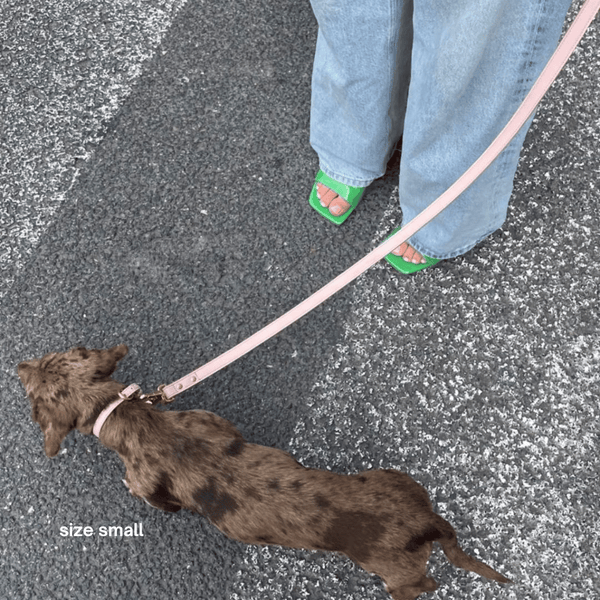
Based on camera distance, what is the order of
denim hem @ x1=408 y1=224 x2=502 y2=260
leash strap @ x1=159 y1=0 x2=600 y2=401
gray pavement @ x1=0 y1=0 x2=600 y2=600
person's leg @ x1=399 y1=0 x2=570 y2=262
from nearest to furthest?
leash strap @ x1=159 y1=0 x2=600 y2=401, person's leg @ x1=399 y1=0 x2=570 y2=262, gray pavement @ x1=0 y1=0 x2=600 y2=600, denim hem @ x1=408 y1=224 x2=502 y2=260

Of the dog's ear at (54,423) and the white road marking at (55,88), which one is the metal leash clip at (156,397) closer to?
the dog's ear at (54,423)

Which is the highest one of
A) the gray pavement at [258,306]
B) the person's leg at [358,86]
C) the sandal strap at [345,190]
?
the person's leg at [358,86]

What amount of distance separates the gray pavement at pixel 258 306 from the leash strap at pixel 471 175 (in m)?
0.72

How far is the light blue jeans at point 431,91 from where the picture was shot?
1397 mm

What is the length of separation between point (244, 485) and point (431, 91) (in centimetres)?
127

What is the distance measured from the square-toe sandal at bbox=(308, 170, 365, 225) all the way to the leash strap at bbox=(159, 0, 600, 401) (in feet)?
3.22

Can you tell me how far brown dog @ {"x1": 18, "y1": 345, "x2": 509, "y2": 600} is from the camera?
1521mm

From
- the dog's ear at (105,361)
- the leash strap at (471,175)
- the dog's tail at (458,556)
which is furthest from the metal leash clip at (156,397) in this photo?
the dog's tail at (458,556)

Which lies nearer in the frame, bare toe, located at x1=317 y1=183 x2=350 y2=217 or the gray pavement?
the gray pavement

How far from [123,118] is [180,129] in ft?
0.94

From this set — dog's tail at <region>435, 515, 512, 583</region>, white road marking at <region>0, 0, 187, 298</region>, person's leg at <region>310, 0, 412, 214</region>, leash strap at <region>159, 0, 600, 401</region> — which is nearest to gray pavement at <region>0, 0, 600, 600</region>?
white road marking at <region>0, 0, 187, 298</region>

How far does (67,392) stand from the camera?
173 centimetres

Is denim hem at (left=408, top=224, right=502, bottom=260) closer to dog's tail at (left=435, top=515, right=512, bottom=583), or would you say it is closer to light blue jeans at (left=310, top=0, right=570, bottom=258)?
light blue jeans at (left=310, top=0, right=570, bottom=258)

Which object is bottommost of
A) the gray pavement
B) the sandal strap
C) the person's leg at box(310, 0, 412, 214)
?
the gray pavement
